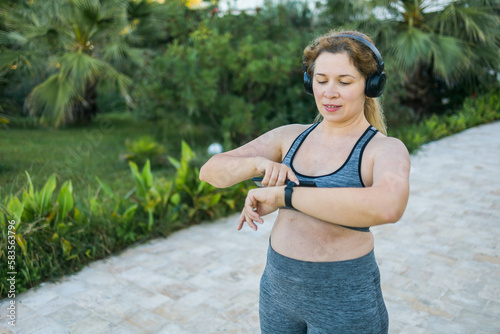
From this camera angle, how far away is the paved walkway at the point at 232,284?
10.0 feet

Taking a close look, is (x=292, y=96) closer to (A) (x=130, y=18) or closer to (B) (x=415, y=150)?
(B) (x=415, y=150)

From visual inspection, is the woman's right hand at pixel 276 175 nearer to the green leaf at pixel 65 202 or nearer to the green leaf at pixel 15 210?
the green leaf at pixel 15 210

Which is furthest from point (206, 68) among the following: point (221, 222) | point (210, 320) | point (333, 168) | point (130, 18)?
point (333, 168)

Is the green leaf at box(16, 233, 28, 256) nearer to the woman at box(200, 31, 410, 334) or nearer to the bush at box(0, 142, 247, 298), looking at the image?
the bush at box(0, 142, 247, 298)

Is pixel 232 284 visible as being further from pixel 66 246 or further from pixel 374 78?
pixel 374 78

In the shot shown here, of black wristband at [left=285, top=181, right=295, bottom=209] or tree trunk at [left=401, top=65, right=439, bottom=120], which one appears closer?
black wristband at [left=285, top=181, right=295, bottom=209]

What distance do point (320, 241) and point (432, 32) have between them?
953cm

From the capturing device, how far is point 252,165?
1.52 m

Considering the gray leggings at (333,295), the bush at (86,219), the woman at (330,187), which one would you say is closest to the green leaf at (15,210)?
the bush at (86,219)

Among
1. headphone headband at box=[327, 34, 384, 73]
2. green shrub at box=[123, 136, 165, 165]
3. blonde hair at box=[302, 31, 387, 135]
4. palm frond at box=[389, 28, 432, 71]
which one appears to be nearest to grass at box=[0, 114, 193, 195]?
green shrub at box=[123, 136, 165, 165]

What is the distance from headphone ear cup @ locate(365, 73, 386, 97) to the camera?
57.6 inches

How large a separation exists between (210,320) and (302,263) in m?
1.88

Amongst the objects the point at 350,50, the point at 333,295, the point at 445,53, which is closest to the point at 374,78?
the point at 350,50

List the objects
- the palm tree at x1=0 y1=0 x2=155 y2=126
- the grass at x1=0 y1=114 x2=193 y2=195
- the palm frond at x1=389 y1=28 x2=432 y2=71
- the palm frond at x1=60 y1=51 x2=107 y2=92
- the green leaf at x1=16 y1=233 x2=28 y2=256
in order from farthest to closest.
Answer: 1. the palm frond at x1=389 y1=28 x2=432 y2=71
2. the palm tree at x1=0 y1=0 x2=155 y2=126
3. the palm frond at x1=60 y1=51 x2=107 y2=92
4. the grass at x1=0 y1=114 x2=193 y2=195
5. the green leaf at x1=16 y1=233 x2=28 y2=256
